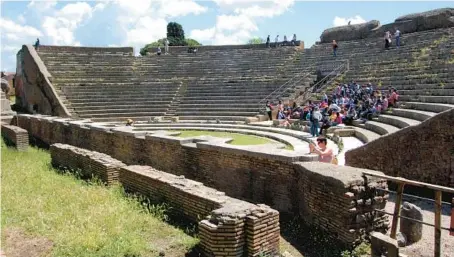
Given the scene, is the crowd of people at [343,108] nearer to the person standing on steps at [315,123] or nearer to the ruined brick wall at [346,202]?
the person standing on steps at [315,123]

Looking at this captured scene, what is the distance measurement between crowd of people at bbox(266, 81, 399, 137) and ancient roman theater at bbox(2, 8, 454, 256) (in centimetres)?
11

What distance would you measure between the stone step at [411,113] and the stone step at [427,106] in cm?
29

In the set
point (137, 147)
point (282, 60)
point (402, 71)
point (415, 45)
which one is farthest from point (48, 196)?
point (282, 60)

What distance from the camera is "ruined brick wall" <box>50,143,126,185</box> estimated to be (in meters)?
9.23

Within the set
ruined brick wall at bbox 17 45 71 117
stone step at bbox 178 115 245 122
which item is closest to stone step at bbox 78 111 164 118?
ruined brick wall at bbox 17 45 71 117

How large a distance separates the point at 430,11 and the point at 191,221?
72.8 ft

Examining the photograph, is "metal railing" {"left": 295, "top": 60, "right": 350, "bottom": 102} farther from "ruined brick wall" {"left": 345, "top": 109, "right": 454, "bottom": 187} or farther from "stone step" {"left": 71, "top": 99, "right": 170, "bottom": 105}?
"ruined brick wall" {"left": 345, "top": 109, "right": 454, "bottom": 187}

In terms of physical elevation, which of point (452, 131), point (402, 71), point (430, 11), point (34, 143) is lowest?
point (34, 143)

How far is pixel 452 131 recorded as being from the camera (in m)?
8.08

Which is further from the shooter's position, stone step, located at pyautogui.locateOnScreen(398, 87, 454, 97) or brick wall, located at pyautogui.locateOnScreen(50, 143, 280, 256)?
stone step, located at pyautogui.locateOnScreen(398, 87, 454, 97)

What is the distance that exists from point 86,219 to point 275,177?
10.6ft

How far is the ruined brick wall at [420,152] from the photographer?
26.8ft

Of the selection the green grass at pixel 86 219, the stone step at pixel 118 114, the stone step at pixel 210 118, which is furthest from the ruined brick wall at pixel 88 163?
the stone step at pixel 118 114

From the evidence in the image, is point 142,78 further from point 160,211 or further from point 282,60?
point 160,211
